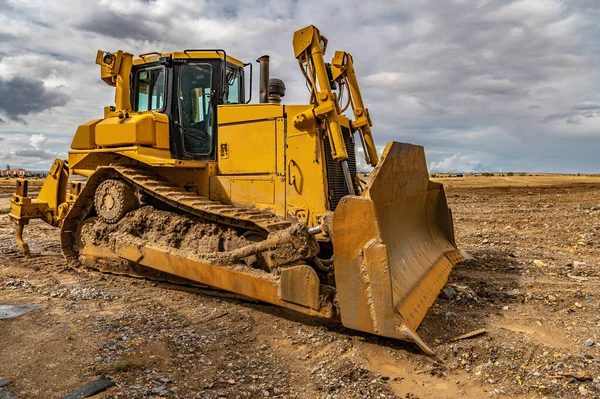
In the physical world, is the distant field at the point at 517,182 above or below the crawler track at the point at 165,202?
above

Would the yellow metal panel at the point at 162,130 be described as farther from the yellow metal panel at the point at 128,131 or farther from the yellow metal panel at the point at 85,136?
the yellow metal panel at the point at 85,136

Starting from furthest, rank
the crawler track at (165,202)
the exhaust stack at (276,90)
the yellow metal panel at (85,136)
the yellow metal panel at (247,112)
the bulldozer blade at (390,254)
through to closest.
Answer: the yellow metal panel at (85,136) → the exhaust stack at (276,90) → the yellow metal panel at (247,112) → the crawler track at (165,202) → the bulldozer blade at (390,254)

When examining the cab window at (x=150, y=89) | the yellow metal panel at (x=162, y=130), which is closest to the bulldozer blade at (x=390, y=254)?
the yellow metal panel at (x=162, y=130)

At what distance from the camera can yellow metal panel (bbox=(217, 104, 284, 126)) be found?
Answer: 18.0 ft

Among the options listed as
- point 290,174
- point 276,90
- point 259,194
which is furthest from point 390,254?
point 276,90

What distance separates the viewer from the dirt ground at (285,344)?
Answer: 320cm

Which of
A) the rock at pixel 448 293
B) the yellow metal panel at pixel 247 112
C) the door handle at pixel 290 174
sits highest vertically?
the yellow metal panel at pixel 247 112

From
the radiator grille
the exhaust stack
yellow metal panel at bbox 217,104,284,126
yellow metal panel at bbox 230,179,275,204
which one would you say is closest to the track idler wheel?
yellow metal panel at bbox 230,179,275,204

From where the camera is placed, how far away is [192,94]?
20.8 ft

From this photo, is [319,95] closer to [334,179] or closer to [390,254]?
[334,179]

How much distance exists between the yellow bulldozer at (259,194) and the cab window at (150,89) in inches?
1.0

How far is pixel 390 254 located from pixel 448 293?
122cm

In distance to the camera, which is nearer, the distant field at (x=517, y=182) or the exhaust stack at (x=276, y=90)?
the exhaust stack at (x=276, y=90)

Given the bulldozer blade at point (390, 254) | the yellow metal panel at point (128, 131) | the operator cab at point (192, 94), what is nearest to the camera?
the bulldozer blade at point (390, 254)
